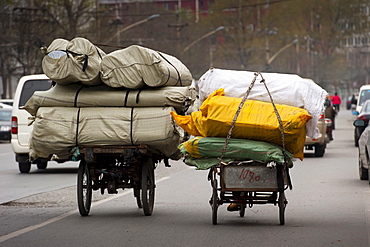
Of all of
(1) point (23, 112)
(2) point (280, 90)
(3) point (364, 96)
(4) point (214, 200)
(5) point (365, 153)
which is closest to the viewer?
(4) point (214, 200)

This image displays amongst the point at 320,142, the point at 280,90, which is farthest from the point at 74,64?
the point at 320,142

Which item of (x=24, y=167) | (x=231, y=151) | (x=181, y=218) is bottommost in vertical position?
(x=24, y=167)

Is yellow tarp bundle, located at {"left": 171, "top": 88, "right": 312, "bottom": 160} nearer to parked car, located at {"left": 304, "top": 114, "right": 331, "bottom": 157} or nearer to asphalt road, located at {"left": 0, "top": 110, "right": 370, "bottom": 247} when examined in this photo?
asphalt road, located at {"left": 0, "top": 110, "right": 370, "bottom": 247}

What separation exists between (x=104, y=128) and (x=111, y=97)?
0.40 meters

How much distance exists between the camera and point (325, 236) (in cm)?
915

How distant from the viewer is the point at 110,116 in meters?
10.8

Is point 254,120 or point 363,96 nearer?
point 254,120

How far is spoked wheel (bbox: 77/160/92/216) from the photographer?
10852 millimetres

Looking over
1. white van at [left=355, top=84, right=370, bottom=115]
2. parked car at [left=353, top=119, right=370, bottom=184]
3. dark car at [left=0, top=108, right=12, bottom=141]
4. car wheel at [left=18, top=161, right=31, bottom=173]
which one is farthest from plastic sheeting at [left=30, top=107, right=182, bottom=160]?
dark car at [left=0, top=108, right=12, bottom=141]

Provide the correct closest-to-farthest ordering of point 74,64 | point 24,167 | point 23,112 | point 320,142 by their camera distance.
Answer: point 74,64 < point 23,112 < point 24,167 < point 320,142

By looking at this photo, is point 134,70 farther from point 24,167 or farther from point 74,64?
point 24,167

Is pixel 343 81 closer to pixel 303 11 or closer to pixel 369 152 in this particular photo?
pixel 303 11

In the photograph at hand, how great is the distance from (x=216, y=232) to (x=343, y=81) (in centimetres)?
10132

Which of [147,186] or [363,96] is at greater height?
[147,186]
